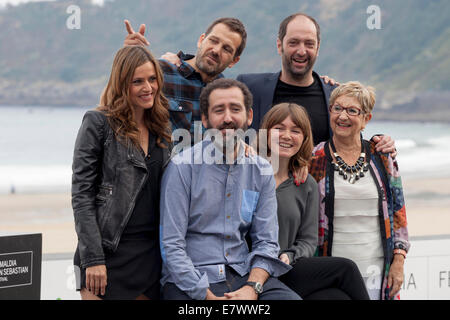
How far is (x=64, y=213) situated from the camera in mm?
11820

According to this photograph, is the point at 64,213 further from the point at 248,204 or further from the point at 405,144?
the point at 405,144

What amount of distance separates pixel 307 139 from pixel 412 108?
81.9 ft

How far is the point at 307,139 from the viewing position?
2572 mm

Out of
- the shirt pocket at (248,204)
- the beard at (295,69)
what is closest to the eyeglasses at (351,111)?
the beard at (295,69)

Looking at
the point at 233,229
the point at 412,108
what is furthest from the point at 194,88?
the point at 412,108

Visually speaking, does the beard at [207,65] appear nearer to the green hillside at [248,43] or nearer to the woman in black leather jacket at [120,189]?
the woman in black leather jacket at [120,189]

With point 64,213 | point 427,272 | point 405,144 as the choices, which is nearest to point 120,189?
point 427,272

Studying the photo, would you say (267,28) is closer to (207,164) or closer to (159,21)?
(159,21)

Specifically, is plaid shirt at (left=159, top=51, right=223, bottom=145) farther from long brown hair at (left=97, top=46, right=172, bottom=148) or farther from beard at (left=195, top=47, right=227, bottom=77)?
long brown hair at (left=97, top=46, right=172, bottom=148)

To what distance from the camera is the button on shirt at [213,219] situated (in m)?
2.16

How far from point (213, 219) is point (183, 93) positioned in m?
0.97
